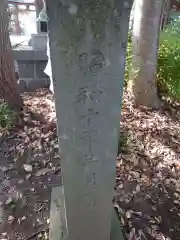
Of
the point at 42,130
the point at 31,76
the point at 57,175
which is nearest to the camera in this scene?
the point at 57,175

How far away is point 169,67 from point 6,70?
8.90 feet

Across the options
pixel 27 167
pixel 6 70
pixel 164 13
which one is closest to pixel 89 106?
pixel 27 167

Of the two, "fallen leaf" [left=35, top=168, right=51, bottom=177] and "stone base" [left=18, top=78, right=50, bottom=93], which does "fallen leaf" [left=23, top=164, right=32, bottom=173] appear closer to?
"fallen leaf" [left=35, top=168, right=51, bottom=177]

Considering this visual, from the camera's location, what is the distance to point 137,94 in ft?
13.7

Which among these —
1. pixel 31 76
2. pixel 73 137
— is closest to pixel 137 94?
pixel 31 76

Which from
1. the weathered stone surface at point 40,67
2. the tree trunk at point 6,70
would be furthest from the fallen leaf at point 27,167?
the weathered stone surface at point 40,67

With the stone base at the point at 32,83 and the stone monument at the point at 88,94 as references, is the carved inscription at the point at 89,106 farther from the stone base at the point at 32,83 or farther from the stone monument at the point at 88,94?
the stone base at the point at 32,83

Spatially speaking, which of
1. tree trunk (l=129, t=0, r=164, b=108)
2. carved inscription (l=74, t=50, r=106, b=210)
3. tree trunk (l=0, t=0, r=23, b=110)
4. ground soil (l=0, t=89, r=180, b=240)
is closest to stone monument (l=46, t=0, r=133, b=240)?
carved inscription (l=74, t=50, r=106, b=210)

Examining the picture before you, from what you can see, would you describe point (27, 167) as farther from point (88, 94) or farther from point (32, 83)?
point (32, 83)

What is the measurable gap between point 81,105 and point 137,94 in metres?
2.95

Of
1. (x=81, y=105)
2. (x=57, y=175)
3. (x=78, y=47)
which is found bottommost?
(x=57, y=175)

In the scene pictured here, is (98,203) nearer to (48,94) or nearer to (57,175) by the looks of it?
(57,175)

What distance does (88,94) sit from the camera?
4.42 feet

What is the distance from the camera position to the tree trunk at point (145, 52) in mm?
3580
